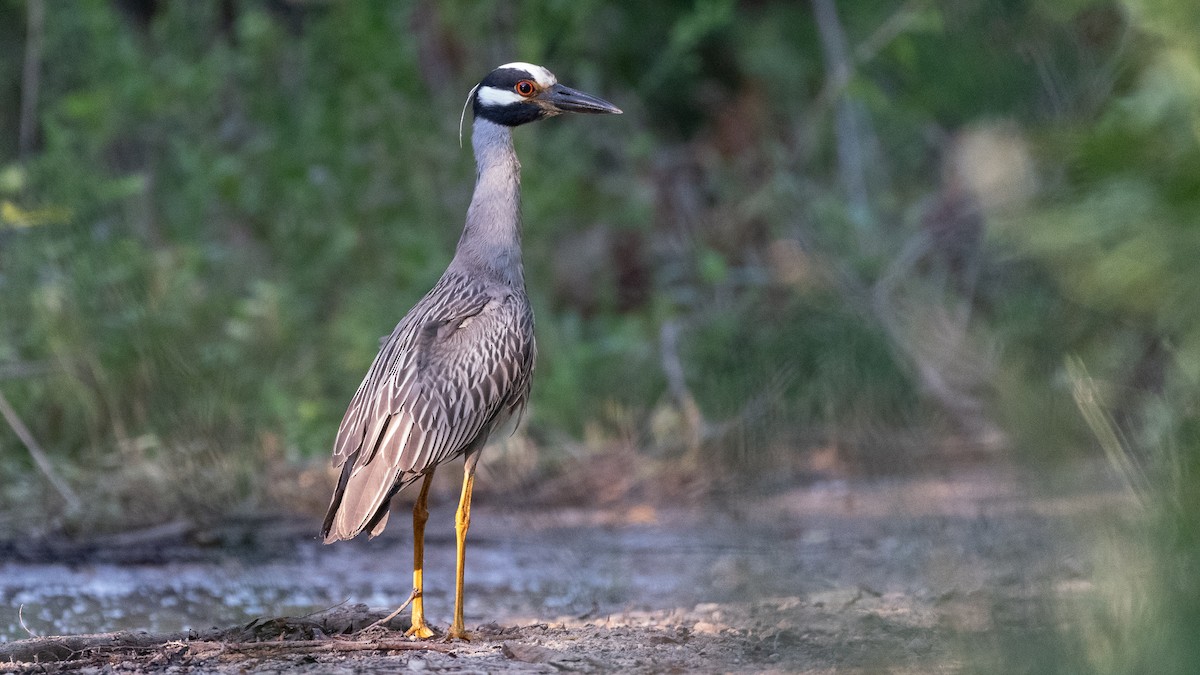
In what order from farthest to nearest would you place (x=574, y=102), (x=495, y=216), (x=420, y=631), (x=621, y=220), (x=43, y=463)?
(x=621, y=220), (x=43, y=463), (x=574, y=102), (x=495, y=216), (x=420, y=631)

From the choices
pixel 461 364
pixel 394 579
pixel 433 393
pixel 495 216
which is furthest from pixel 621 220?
pixel 433 393

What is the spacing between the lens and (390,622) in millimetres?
5094

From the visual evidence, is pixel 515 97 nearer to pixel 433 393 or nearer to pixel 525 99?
pixel 525 99

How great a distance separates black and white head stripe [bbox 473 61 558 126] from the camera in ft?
20.1

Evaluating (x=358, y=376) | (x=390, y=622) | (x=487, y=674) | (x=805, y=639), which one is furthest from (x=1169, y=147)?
Result: (x=358, y=376)

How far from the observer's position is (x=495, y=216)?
233 inches

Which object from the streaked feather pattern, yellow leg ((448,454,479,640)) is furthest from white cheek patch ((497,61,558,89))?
yellow leg ((448,454,479,640))

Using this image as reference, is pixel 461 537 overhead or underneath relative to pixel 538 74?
underneath

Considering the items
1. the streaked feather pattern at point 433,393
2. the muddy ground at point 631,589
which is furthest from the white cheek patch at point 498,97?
the muddy ground at point 631,589

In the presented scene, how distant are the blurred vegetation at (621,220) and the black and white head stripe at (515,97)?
4.61 ft

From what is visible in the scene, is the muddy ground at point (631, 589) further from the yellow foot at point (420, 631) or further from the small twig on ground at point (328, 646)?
the yellow foot at point (420, 631)

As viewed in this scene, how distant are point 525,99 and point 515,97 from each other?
0.04m

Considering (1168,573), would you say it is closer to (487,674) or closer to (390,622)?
(487,674)

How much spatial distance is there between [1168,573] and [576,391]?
7164 millimetres
